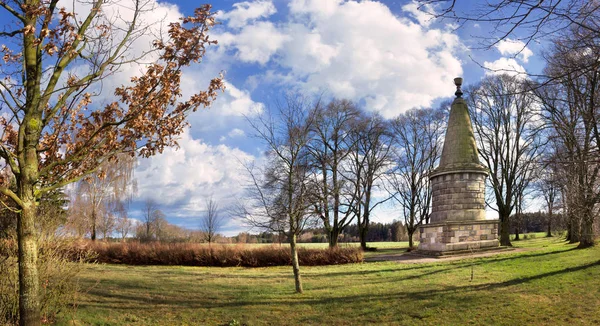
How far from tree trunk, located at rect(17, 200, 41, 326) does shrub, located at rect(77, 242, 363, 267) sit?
1395 centimetres

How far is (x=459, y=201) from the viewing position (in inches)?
797

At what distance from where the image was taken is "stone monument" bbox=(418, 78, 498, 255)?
63.9 feet

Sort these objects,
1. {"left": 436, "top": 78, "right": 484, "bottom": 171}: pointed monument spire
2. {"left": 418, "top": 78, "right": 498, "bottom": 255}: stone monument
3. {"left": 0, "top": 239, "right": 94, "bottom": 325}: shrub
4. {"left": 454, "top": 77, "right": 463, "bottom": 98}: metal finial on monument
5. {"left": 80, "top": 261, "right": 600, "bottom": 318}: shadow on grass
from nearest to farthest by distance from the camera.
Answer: {"left": 0, "top": 239, "right": 94, "bottom": 325}: shrub → {"left": 80, "top": 261, "right": 600, "bottom": 318}: shadow on grass → {"left": 418, "top": 78, "right": 498, "bottom": 255}: stone monument → {"left": 436, "top": 78, "right": 484, "bottom": 171}: pointed monument spire → {"left": 454, "top": 77, "right": 463, "bottom": 98}: metal finial on monument

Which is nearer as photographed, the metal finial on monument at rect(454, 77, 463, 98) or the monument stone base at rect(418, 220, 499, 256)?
the monument stone base at rect(418, 220, 499, 256)

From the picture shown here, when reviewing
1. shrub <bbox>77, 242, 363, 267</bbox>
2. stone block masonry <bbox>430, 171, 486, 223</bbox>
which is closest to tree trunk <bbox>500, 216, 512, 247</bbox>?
stone block masonry <bbox>430, 171, 486, 223</bbox>

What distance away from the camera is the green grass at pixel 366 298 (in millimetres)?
7805

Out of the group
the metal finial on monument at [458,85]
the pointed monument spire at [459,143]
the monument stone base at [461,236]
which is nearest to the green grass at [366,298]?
the monument stone base at [461,236]

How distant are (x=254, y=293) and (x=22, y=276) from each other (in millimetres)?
6333

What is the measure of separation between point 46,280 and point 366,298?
695cm

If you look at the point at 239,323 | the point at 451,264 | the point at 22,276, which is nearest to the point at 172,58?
the point at 22,276

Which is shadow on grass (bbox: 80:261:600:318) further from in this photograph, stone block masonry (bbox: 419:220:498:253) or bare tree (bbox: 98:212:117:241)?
bare tree (bbox: 98:212:117:241)

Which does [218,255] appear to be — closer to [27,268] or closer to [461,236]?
[461,236]

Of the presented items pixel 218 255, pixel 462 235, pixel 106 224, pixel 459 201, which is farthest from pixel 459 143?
pixel 106 224

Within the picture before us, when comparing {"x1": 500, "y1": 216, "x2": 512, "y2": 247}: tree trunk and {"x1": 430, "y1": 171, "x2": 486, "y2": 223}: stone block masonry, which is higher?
{"x1": 430, "y1": 171, "x2": 486, "y2": 223}: stone block masonry
